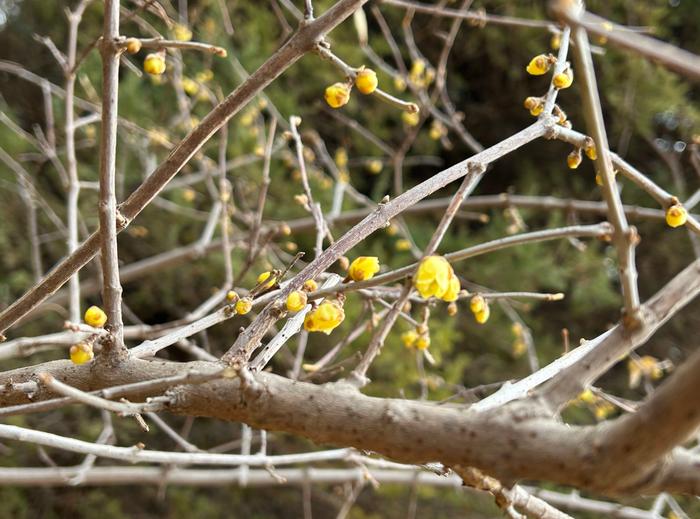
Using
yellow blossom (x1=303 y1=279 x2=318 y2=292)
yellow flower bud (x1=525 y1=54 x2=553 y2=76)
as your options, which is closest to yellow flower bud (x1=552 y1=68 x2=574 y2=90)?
yellow flower bud (x1=525 y1=54 x2=553 y2=76)

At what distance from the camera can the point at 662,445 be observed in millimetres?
506

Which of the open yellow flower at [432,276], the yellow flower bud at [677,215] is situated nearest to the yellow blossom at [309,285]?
the open yellow flower at [432,276]

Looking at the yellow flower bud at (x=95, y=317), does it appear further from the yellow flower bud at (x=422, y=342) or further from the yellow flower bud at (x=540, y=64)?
the yellow flower bud at (x=540, y=64)

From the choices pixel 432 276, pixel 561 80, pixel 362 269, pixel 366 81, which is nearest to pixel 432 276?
pixel 432 276

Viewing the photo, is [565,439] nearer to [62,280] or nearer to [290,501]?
[62,280]

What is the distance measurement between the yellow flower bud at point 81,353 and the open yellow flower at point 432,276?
0.45m

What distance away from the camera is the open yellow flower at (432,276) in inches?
28.4

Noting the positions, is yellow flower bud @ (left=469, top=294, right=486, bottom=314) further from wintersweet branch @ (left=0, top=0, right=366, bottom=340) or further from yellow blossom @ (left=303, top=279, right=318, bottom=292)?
wintersweet branch @ (left=0, top=0, right=366, bottom=340)

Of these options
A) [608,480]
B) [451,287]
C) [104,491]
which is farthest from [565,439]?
[104,491]

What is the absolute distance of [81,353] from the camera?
804mm

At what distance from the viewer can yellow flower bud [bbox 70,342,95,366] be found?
0.80 m

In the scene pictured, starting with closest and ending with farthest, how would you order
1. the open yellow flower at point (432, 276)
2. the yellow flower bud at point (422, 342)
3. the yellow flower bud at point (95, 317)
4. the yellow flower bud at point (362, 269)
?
the open yellow flower at point (432, 276)
the yellow flower bud at point (362, 269)
the yellow flower bud at point (95, 317)
the yellow flower bud at point (422, 342)

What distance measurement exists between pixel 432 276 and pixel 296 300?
0.65ft

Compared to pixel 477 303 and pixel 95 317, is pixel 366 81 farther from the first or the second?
pixel 95 317
